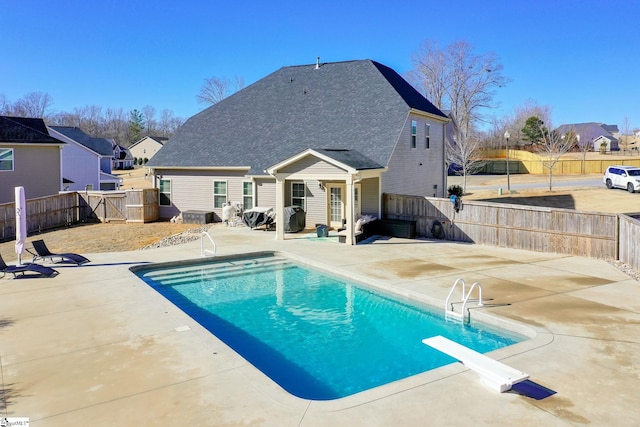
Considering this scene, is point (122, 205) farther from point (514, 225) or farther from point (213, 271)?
point (514, 225)

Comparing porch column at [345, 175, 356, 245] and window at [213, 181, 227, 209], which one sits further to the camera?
window at [213, 181, 227, 209]

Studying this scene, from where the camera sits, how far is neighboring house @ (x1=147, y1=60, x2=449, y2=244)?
21453 millimetres

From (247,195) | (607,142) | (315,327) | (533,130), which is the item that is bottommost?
(315,327)

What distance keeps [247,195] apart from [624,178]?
26804 millimetres

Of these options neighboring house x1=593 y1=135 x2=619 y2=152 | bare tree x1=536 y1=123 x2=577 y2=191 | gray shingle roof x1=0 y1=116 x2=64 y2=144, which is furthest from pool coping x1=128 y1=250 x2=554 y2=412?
neighboring house x1=593 y1=135 x2=619 y2=152

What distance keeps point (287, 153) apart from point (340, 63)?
7434mm

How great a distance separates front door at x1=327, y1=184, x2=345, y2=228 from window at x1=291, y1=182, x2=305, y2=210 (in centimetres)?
136

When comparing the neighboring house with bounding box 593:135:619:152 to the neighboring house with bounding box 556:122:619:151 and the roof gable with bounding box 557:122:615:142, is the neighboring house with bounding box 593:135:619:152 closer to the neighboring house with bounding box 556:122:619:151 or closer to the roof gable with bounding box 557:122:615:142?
the neighboring house with bounding box 556:122:619:151

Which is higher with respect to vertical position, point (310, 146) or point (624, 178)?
point (310, 146)

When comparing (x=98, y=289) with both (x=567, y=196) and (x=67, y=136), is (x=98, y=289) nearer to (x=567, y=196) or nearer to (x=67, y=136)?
(x=567, y=196)

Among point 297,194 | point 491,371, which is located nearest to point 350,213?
point 297,194

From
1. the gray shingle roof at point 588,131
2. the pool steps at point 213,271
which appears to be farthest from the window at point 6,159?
the gray shingle roof at point 588,131

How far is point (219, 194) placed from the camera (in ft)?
83.6

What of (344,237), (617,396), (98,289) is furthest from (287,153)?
(617,396)
